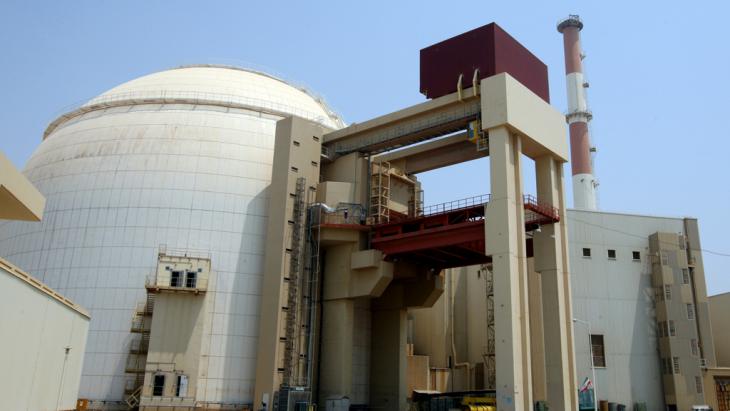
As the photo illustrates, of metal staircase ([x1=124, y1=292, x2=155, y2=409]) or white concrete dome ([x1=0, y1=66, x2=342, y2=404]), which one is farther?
white concrete dome ([x1=0, y1=66, x2=342, y2=404])

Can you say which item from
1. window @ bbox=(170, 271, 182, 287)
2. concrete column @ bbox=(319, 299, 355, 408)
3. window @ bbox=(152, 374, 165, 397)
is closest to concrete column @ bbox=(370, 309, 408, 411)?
concrete column @ bbox=(319, 299, 355, 408)

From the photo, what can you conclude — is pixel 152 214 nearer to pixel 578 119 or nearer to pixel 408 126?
pixel 408 126

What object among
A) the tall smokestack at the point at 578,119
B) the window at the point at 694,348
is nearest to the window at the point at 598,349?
the window at the point at 694,348

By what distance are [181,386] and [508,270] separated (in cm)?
2221

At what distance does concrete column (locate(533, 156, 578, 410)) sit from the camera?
135ft

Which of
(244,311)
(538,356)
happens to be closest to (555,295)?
(538,356)

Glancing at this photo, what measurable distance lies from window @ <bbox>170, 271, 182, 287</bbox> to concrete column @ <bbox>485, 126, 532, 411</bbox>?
20.7 meters

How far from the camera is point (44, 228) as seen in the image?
165ft

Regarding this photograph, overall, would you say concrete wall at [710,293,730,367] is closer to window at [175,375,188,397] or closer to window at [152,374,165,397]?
window at [175,375,188,397]

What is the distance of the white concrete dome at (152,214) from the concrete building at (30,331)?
12799 millimetres

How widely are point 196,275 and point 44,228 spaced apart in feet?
45.6

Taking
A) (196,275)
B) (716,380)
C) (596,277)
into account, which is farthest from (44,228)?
(716,380)

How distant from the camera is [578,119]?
83188 mm

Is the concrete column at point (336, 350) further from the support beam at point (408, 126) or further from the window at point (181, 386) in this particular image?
Result: the support beam at point (408, 126)
